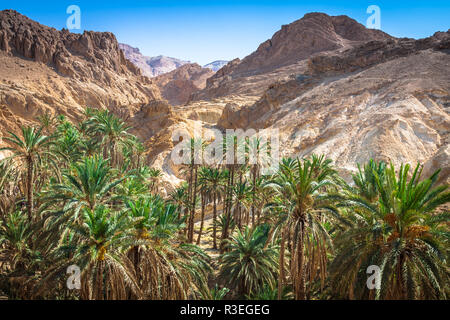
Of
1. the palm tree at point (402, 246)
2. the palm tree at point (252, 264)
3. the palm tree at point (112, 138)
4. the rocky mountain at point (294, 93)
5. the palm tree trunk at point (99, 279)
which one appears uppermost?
the rocky mountain at point (294, 93)

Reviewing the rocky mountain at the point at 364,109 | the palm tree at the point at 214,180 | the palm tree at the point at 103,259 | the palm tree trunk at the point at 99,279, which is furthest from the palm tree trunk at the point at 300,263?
the rocky mountain at the point at 364,109

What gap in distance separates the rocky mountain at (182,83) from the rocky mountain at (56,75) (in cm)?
3670

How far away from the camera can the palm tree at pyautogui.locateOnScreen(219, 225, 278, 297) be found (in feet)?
53.1

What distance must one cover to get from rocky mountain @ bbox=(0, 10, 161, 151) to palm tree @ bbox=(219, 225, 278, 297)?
1757 inches

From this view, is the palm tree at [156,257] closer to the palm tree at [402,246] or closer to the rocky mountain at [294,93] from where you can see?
the palm tree at [402,246]

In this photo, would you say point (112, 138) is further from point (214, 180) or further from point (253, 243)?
point (253, 243)

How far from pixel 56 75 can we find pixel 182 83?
83831 millimetres

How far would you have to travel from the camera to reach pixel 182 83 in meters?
157

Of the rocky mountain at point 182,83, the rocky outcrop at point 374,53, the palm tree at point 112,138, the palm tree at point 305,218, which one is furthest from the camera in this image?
the rocky mountain at point 182,83

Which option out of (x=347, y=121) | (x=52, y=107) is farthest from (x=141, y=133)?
(x=347, y=121)

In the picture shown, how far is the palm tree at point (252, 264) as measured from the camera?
53.1 ft

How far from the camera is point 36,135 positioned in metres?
16.4

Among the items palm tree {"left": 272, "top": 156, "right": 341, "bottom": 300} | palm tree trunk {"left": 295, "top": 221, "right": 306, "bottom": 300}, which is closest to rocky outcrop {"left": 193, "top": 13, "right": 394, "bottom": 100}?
palm tree {"left": 272, "top": 156, "right": 341, "bottom": 300}

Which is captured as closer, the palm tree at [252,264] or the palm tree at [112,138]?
the palm tree at [252,264]
